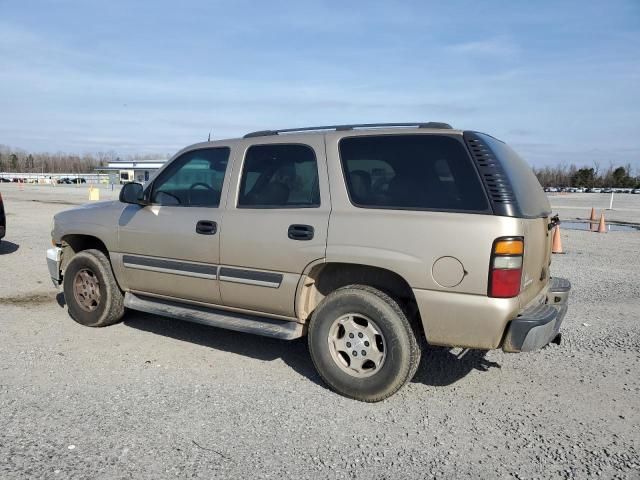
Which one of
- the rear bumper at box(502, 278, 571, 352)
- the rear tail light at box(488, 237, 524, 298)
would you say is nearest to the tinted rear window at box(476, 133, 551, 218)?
the rear tail light at box(488, 237, 524, 298)

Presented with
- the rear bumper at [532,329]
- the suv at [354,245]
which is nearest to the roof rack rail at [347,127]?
the suv at [354,245]

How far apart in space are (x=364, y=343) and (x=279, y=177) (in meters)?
1.52

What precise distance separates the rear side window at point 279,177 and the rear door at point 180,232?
0.26 meters

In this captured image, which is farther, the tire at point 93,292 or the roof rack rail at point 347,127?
the tire at point 93,292

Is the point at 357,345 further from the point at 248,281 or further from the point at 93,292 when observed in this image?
the point at 93,292

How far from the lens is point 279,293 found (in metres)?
4.02

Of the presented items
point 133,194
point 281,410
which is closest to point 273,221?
point 281,410

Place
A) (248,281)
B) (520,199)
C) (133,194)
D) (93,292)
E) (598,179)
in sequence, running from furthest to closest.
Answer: (598,179) < (93,292) < (133,194) < (248,281) < (520,199)

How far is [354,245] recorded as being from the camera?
3.67 metres

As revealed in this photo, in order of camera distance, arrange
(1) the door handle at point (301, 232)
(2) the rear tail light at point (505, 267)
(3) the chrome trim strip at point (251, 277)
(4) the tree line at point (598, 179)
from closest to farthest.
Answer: (2) the rear tail light at point (505, 267), (1) the door handle at point (301, 232), (3) the chrome trim strip at point (251, 277), (4) the tree line at point (598, 179)

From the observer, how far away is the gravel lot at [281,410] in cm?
290

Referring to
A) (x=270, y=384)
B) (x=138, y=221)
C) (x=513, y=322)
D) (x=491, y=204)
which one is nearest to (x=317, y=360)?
(x=270, y=384)

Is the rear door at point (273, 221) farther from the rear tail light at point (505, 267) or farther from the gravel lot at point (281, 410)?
the rear tail light at point (505, 267)

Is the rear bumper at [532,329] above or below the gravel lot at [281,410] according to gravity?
above
